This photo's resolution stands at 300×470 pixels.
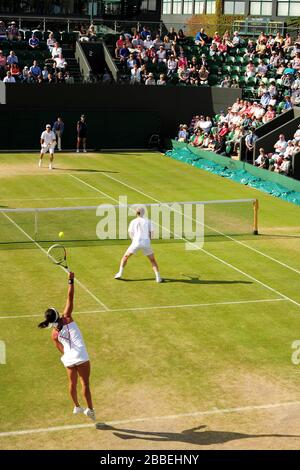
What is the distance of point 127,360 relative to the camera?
58.7 ft

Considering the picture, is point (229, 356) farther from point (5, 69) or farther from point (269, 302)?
point (5, 69)

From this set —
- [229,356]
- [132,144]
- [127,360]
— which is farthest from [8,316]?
[132,144]

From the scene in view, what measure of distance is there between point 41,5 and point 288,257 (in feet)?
131

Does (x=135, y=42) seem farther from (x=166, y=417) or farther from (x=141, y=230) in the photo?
(x=166, y=417)

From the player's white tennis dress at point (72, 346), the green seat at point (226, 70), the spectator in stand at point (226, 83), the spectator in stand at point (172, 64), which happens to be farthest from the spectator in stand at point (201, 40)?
the player's white tennis dress at point (72, 346)

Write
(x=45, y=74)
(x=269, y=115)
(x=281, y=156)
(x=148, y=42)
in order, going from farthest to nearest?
1. (x=148, y=42)
2. (x=45, y=74)
3. (x=269, y=115)
4. (x=281, y=156)

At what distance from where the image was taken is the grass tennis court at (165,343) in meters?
14.9

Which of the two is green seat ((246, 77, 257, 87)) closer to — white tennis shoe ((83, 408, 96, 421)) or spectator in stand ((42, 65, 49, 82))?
spectator in stand ((42, 65, 49, 82))

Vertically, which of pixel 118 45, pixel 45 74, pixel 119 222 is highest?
pixel 118 45

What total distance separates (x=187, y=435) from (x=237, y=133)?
3031 cm

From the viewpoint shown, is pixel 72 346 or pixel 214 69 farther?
pixel 214 69

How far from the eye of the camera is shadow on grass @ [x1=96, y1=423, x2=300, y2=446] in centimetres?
1450

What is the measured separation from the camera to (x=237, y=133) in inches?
1722

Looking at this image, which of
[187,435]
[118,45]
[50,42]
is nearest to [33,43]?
[50,42]
